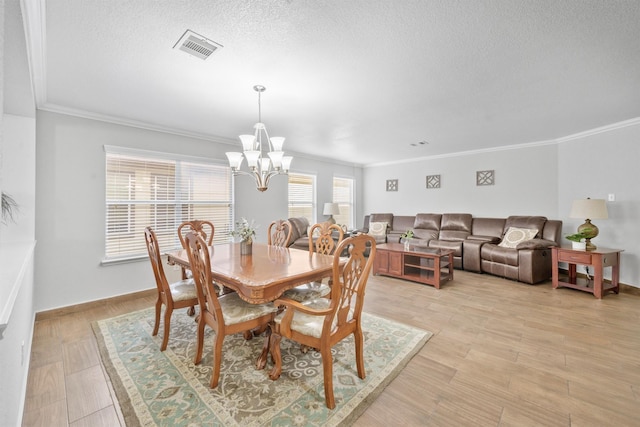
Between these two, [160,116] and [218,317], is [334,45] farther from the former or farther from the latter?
→ [160,116]

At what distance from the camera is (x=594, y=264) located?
3570mm

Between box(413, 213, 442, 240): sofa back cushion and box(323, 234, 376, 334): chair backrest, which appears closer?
box(323, 234, 376, 334): chair backrest

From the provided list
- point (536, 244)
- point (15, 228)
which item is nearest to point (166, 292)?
point (15, 228)

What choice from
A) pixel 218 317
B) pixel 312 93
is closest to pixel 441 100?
pixel 312 93

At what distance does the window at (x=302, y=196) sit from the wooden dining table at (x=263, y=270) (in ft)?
10.2

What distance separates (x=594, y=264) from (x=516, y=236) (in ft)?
4.06

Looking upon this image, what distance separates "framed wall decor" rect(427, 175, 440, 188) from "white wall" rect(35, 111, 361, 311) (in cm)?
565

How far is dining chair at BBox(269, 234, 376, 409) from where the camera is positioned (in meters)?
1.62

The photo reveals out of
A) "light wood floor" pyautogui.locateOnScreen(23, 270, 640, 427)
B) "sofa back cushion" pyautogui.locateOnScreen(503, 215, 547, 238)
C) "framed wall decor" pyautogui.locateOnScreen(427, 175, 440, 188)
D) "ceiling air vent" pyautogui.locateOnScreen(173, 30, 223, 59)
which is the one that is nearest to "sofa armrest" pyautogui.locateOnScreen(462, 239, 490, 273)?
"sofa back cushion" pyautogui.locateOnScreen(503, 215, 547, 238)

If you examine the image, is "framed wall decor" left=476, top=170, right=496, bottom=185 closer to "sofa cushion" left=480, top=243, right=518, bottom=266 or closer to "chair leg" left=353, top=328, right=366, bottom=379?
"sofa cushion" left=480, top=243, right=518, bottom=266

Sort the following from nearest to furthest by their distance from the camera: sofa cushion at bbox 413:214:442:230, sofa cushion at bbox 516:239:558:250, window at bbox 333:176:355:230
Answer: sofa cushion at bbox 516:239:558:250 → sofa cushion at bbox 413:214:442:230 → window at bbox 333:176:355:230

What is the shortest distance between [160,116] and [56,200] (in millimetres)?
1507

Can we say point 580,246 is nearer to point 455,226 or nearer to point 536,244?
point 536,244

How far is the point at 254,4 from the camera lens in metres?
1.59
